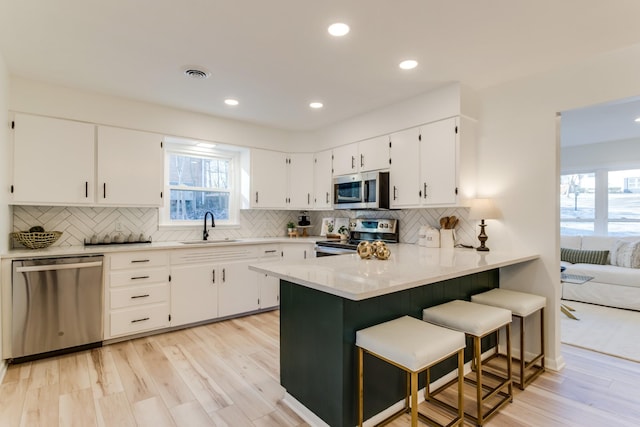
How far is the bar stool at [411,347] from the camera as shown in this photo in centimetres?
152

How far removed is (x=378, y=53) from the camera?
7.88ft

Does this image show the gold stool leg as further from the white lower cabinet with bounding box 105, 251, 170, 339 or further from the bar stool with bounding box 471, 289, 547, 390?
the white lower cabinet with bounding box 105, 251, 170, 339

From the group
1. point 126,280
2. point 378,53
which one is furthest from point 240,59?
point 126,280

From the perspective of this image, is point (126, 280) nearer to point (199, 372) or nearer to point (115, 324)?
point (115, 324)

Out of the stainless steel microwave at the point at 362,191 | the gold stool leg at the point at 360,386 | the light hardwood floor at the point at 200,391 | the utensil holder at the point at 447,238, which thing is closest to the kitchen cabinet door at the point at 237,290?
the light hardwood floor at the point at 200,391

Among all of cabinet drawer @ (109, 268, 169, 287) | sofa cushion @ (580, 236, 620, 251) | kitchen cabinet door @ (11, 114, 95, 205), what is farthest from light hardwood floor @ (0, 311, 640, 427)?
sofa cushion @ (580, 236, 620, 251)

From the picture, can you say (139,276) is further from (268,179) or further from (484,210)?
(484,210)

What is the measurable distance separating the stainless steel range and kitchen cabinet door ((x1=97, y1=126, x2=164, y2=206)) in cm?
194

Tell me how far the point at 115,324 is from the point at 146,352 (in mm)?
450

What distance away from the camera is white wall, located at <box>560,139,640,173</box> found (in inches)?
202

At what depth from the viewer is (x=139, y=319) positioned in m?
3.21

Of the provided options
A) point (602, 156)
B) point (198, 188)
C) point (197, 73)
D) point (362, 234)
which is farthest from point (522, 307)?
point (602, 156)

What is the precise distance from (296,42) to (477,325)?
216 centimetres

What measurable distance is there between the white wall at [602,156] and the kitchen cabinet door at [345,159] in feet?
14.4
